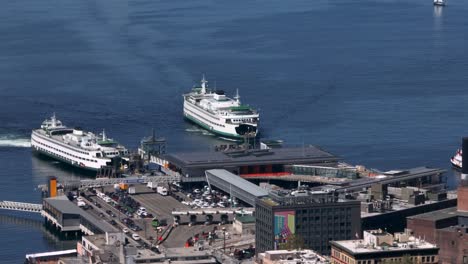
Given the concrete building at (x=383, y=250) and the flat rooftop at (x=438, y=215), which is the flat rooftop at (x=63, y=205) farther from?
the concrete building at (x=383, y=250)

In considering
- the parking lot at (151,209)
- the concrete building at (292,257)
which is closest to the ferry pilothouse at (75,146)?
the parking lot at (151,209)

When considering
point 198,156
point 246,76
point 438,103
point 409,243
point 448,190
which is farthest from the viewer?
point 246,76

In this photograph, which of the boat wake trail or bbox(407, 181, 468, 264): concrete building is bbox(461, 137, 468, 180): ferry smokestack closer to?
bbox(407, 181, 468, 264): concrete building

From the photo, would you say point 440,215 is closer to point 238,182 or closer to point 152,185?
point 238,182

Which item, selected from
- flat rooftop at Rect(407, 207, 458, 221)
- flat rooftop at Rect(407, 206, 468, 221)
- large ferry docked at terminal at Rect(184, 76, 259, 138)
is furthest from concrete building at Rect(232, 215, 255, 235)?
large ferry docked at terminal at Rect(184, 76, 259, 138)

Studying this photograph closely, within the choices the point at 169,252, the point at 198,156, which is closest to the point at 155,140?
the point at 198,156

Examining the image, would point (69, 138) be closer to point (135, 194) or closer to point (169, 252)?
point (135, 194)

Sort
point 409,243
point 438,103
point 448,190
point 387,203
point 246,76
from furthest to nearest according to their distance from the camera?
point 246,76
point 438,103
point 448,190
point 387,203
point 409,243
